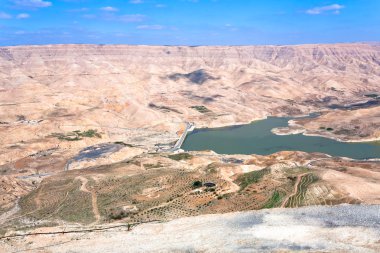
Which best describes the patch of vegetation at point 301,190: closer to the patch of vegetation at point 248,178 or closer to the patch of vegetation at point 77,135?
the patch of vegetation at point 248,178

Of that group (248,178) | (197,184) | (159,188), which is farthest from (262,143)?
(159,188)

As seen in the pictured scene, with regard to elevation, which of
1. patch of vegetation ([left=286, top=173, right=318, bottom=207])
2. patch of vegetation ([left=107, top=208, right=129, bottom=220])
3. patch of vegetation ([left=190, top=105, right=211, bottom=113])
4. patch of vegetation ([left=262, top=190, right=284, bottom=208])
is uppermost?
patch of vegetation ([left=286, top=173, right=318, bottom=207])

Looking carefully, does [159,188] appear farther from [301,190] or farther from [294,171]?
[294,171]

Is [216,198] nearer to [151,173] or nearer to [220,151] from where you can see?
[151,173]

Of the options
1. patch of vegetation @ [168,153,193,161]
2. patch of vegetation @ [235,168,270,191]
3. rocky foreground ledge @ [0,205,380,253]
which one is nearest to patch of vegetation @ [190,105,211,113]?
patch of vegetation @ [168,153,193,161]

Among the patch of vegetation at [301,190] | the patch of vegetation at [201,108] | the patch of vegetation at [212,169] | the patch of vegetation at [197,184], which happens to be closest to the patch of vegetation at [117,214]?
the patch of vegetation at [197,184]

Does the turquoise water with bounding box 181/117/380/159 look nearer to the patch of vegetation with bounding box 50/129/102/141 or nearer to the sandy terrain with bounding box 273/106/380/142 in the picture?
the sandy terrain with bounding box 273/106/380/142
